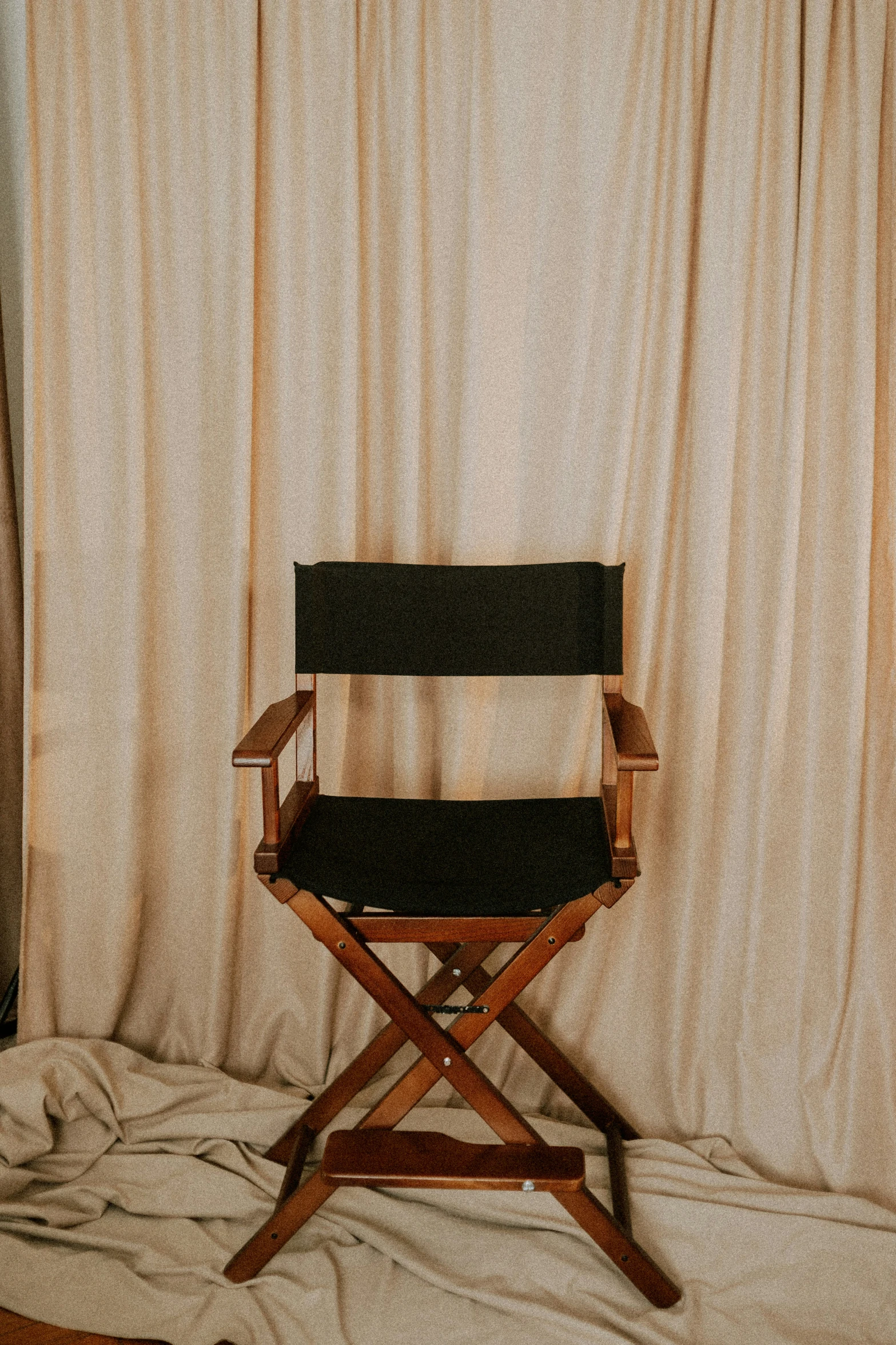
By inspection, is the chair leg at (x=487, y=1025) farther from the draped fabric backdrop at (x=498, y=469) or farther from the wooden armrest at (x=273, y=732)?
the draped fabric backdrop at (x=498, y=469)

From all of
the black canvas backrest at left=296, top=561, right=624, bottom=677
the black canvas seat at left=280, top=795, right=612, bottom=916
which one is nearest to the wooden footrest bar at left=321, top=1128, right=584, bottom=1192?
the black canvas seat at left=280, top=795, right=612, bottom=916

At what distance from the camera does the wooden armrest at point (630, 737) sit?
1.37 m

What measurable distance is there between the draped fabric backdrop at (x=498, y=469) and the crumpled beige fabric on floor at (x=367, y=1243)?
0.51ft

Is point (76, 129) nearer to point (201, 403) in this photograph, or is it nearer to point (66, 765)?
point (201, 403)

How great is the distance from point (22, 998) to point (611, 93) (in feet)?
7.19

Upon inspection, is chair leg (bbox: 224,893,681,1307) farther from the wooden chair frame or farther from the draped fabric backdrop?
the draped fabric backdrop

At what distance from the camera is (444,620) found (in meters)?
1.81

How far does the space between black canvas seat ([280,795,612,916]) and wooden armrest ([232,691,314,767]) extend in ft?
0.63

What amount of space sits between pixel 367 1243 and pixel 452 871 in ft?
2.23

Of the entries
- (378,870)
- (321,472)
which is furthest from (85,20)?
(378,870)

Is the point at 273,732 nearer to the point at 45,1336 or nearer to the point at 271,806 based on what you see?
the point at 271,806

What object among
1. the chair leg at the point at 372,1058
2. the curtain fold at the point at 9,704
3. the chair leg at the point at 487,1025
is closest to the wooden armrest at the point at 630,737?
the chair leg at the point at 487,1025

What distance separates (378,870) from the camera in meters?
1.53

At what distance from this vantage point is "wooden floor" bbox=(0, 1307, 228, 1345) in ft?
4.78
